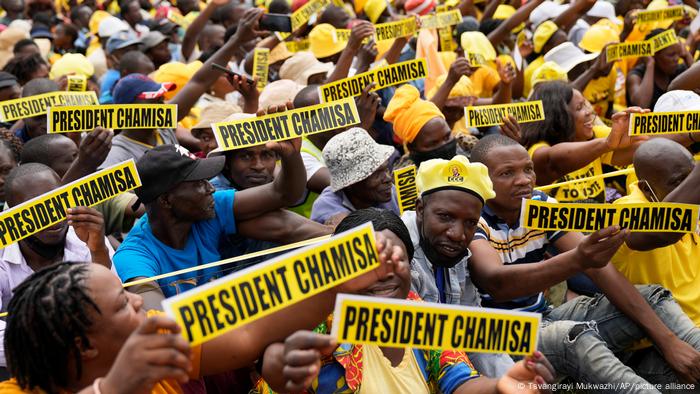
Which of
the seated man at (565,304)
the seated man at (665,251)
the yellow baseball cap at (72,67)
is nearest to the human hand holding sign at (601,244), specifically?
the seated man at (565,304)

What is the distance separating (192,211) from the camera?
13.9 feet

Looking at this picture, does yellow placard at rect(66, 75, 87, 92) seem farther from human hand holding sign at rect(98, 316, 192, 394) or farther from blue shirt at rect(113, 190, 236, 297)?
human hand holding sign at rect(98, 316, 192, 394)

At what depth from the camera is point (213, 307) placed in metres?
2.47

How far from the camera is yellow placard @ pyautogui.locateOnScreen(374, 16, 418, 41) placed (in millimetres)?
7117

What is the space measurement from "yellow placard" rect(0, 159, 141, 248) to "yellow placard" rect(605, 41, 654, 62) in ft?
15.5

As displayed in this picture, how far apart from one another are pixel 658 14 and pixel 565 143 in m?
3.57

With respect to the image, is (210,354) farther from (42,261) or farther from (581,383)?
(581,383)

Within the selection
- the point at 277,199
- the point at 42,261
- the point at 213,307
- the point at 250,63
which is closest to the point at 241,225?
the point at 277,199

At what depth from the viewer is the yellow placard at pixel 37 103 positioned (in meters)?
5.78

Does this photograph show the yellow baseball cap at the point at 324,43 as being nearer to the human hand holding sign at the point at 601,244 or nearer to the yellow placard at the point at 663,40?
the yellow placard at the point at 663,40

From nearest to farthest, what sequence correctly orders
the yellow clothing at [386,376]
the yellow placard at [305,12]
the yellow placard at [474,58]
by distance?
the yellow clothing at [386,376] → the yellow placard at [305,12] → the yellow placard at [474,58]

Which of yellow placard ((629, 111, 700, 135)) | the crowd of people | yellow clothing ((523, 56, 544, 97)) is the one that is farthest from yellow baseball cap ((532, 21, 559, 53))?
yellow placard ((629, 111, 700, 135))

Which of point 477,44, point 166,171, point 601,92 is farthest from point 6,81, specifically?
point 601,92

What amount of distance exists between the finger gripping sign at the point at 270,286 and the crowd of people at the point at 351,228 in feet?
0.34
